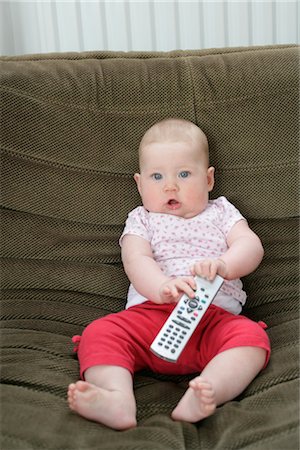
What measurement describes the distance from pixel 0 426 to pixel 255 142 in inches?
33.0

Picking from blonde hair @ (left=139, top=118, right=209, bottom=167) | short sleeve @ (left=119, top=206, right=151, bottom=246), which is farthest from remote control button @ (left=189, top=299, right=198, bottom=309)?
blonde hair @ (left=139, top=118, right=209, bottom=167)

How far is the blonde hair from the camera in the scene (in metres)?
1.42

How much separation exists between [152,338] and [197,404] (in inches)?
9.3

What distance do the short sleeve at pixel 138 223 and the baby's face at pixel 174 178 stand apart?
0.03 meters

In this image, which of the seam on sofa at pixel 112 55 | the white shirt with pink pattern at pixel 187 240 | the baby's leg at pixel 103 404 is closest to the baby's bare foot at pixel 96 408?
the baby's leg at pixel 103 404

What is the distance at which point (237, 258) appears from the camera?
1314 millimetres

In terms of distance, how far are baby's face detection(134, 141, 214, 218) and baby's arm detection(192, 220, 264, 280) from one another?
103 mm

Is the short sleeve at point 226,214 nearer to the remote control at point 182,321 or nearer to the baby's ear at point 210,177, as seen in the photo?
the baby's ear at point 210,177

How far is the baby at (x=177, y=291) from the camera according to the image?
1062 millimetres

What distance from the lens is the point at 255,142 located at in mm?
1483

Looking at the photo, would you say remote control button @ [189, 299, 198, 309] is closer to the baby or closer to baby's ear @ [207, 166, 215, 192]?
the baby

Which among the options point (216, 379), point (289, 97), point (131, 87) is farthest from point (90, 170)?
point (216, 379)

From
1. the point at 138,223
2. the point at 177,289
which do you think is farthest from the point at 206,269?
the point at 138,223

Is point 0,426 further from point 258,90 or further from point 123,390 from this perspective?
point 258,90
